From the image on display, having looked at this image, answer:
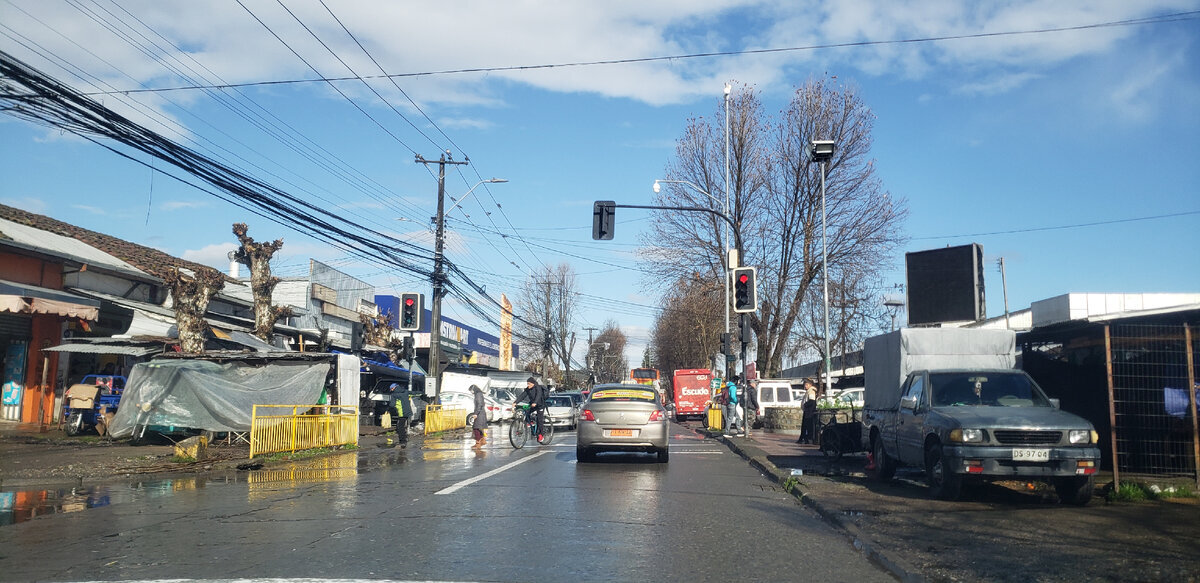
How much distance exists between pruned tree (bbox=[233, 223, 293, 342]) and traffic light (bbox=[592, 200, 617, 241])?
1014 cm

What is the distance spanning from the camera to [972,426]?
9.93 meters

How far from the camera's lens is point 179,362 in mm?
18891

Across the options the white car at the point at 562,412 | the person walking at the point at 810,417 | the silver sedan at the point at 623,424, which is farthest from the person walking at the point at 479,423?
the white car at the point at 562,412

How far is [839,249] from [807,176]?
10.7 ft

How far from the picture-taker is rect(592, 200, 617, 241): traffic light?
827 inches

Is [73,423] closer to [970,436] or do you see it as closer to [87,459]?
[87,459]

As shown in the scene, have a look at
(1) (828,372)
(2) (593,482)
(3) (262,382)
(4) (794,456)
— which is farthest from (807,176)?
(2) (593,482)

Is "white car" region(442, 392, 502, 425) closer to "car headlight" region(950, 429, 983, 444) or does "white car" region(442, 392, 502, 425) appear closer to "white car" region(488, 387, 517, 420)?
"white car" region(488, 387, 517, 420)

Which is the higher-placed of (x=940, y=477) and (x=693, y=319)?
(x=693, y=319)

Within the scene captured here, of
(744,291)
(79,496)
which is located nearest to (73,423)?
(79,496)

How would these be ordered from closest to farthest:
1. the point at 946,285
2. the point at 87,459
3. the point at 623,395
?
the point at 87,459, the point at 623,395, the point at 946,285

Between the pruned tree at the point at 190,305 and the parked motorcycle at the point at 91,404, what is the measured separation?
1977mm

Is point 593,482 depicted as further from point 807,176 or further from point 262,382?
point 807,176

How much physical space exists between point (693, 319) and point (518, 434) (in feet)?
125
